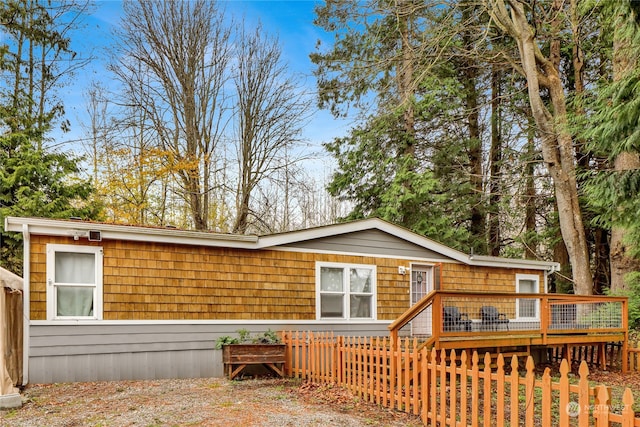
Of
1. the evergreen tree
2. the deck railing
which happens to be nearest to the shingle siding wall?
the deck railing

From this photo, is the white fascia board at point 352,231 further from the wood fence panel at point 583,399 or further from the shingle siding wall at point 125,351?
the wood fence panel at point 583,399

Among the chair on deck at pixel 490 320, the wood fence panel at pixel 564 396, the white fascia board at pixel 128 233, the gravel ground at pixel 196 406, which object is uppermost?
the white fascia board at pixel 128 233

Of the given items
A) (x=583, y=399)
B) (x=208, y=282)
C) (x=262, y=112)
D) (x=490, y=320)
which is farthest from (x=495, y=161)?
(x=583, y=399)

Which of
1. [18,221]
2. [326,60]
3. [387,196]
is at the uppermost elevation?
[326,60]

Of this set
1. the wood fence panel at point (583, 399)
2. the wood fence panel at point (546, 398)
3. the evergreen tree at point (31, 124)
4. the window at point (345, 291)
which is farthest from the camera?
the evergreen tree at point (31, 124)

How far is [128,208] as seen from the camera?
19.2m

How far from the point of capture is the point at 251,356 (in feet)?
28.7

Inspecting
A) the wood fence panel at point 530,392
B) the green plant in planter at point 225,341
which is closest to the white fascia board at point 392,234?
the green plant in planter at point 225,341

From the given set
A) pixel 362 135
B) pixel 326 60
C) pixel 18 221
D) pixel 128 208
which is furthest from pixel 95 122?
pixel 18 221

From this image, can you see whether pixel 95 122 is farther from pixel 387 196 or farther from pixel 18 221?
pixel 18 221

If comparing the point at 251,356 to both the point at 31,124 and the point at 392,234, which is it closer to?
the point at 392,234

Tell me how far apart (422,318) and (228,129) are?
11.2m

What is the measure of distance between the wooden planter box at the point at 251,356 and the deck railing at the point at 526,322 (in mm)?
2378

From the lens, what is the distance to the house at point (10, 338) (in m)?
6.50
